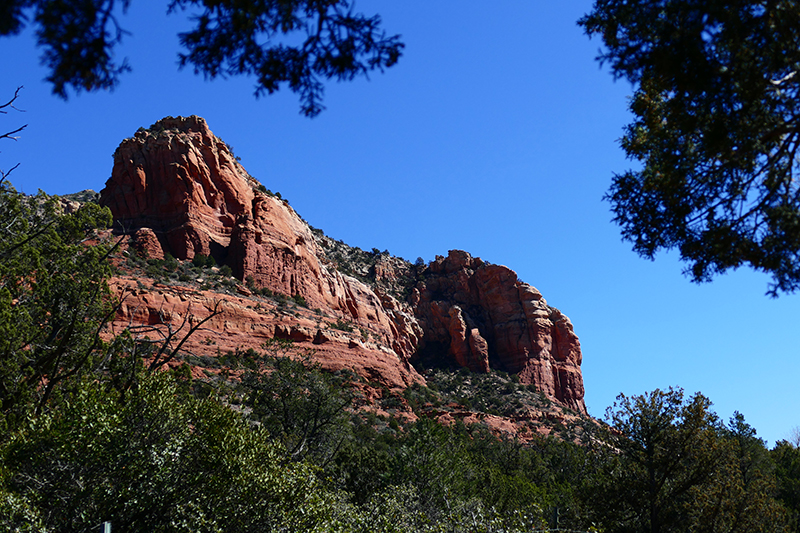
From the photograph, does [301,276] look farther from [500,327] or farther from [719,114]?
[719,114]

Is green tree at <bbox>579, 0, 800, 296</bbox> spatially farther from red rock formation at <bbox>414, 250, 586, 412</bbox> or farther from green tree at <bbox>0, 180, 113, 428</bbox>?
red rock formation at <bbox>414, 250, 586, 412</bbox>

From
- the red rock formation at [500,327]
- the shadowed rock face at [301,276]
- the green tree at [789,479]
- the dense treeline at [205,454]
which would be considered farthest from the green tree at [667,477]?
the red rock formation at [500,327]

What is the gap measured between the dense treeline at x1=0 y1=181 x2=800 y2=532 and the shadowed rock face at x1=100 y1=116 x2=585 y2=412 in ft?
105

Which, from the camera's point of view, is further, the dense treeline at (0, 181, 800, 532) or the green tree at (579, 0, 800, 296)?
the dense treeline at (0, 181, 800, 532)

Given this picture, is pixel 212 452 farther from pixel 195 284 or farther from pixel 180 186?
pixel 180 186

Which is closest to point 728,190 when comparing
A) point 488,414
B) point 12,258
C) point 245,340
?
point 12,258

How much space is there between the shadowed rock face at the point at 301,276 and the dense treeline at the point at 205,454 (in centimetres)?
3193

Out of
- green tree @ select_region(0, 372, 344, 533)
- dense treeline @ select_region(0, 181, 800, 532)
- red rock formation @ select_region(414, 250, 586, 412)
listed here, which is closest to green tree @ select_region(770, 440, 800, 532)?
dense treeline @ select_region(0, 181, 800, 532)

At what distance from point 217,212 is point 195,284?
1614cm

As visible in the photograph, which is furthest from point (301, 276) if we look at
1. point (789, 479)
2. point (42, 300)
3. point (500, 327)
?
point (42, 300)

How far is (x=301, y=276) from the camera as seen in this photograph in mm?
79750

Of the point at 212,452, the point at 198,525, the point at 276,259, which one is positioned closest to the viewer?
the point at 198,525

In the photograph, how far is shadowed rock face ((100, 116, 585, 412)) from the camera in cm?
7075

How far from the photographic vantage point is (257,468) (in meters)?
14.3
